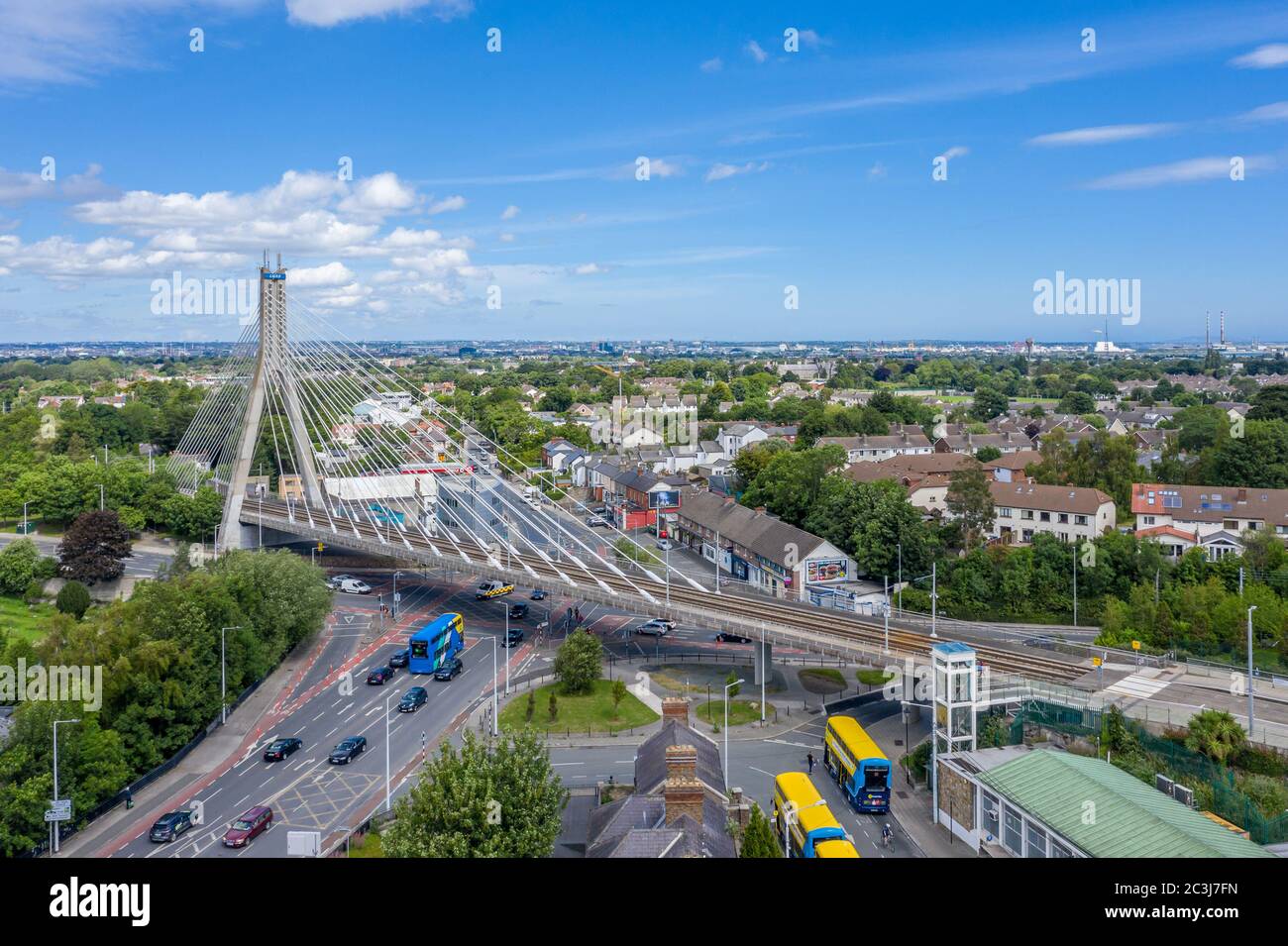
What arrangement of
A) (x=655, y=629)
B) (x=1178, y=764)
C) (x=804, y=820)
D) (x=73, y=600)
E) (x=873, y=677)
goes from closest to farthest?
1. (x=804, y=820)
2. (x=1178, y=764)
3. (x=873, y=677)
4. (x=655, y=629)
5. (x=73, y=600)

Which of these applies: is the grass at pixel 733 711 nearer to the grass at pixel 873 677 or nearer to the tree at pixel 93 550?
the grass at pixel 873 677

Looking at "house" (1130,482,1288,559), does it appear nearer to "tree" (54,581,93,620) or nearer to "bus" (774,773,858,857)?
"bus" (774,773,858,857)

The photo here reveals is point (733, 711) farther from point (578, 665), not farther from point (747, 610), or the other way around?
point (578, 665)

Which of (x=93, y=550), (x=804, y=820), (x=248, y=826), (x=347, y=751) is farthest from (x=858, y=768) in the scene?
(x=93, y=550)

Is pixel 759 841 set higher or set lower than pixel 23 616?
higher

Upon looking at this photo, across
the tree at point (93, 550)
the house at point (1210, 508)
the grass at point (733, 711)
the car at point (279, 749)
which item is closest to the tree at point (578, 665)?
the grass at point (733, 711)
